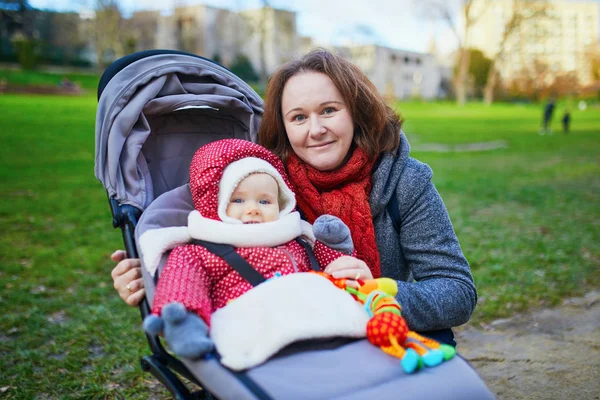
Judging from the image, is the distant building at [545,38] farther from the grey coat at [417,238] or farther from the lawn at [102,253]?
the grey coat at [417,238]

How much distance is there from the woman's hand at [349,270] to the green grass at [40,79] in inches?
1338

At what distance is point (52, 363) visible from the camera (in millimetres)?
3451

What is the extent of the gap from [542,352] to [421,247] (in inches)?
76.9

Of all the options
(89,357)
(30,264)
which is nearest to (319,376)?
(89,357)

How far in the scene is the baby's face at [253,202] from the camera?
2105 mm

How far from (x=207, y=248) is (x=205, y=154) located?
49 centimetres

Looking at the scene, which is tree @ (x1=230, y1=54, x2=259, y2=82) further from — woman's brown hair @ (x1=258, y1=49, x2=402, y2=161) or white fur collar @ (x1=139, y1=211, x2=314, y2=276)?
white fur collar @ (x1=139, y1=211, x2=314, y2=276)

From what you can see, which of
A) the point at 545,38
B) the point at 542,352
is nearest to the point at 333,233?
the point at 542,352

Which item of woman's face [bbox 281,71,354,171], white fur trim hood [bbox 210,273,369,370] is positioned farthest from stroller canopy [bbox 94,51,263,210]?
white fur trim hood [bbox 210,273,369,370]

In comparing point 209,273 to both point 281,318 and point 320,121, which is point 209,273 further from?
point 320,121

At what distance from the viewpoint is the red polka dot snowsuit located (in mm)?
1715

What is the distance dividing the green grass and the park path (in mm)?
33263

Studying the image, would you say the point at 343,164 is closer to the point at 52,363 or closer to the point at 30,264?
the point at 52,363

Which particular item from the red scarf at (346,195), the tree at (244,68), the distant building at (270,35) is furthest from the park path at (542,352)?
the tree at (244,68)
